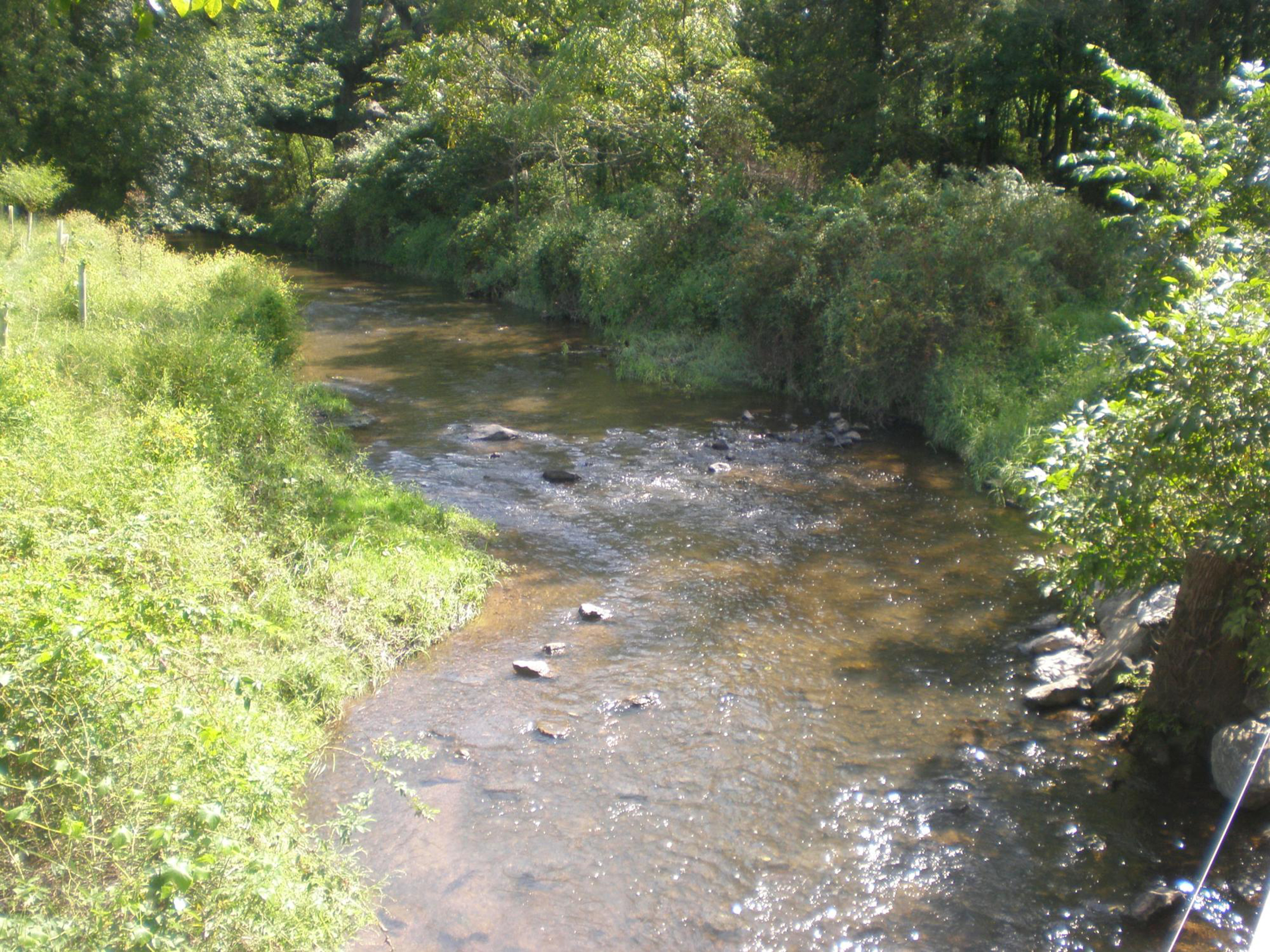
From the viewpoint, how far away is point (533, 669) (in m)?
7.24

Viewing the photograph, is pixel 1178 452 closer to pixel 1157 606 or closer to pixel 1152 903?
pixel 1152 903

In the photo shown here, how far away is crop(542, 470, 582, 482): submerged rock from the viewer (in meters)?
11.5

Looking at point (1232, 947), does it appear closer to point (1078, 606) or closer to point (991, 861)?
point (991, 861)

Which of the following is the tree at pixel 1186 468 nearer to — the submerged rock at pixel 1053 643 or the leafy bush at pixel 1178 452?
the leafy bush at pixel 1178 452

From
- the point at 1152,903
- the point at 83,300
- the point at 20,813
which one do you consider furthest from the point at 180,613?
the point at 83,300

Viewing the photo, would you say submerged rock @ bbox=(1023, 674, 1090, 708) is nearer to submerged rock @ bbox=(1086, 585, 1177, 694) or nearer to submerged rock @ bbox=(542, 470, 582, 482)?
submerged rock @ bbox=(1086, 585, 1177, 694)

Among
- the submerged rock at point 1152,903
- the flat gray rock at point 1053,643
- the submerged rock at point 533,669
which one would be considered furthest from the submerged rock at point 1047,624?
the submerged rock at point 533,669

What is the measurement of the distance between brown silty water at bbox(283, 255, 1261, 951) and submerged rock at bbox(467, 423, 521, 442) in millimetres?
1641

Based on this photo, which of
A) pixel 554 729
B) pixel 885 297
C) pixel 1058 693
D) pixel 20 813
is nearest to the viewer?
pixel 20 813

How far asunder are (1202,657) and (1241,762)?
2.64ft

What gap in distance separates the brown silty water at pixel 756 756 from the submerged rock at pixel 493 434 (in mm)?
1641

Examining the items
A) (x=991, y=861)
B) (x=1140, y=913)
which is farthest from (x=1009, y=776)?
(x=1140, y=913)

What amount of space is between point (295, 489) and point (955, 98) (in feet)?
55.9

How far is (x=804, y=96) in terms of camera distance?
21.0 metres
